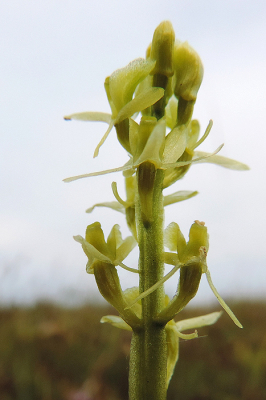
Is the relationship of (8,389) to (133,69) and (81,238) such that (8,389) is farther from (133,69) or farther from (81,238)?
(133,69)

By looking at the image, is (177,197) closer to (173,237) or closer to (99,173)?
(173,237)

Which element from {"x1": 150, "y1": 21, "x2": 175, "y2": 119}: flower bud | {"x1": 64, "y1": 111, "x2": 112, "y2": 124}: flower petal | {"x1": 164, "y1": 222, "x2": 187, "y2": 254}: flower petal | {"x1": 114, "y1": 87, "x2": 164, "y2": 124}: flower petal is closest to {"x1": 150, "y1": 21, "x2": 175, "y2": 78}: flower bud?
{"x1": 150, "y1": 21, "x2": 175, "y2": 119}: flower bud

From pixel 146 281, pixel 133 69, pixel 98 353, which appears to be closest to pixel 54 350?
pixel 98 353

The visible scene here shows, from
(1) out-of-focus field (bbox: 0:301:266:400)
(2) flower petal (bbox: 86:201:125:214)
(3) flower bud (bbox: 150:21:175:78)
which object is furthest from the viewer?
(1) out-of-focus field (bbox: 0:301:266:400)

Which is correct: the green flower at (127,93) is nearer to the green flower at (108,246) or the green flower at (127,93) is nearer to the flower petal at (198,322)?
the green flower at (108,246)

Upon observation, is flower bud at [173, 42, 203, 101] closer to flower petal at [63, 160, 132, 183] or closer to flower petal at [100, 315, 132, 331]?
flower petal at [63, 160, 132, 183]

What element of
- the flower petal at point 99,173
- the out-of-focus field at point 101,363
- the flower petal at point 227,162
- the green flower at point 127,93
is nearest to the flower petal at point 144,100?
the green flower at point 127,93
